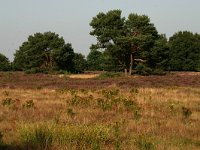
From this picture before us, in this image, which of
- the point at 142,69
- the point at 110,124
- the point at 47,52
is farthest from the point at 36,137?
the point at 47,52

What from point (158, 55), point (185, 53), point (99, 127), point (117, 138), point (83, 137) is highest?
point (185, 53)

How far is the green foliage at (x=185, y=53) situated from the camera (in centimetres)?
10056

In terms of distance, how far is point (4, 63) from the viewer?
365 feet

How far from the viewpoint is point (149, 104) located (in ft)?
64.2

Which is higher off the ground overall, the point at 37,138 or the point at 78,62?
the point at 78,62

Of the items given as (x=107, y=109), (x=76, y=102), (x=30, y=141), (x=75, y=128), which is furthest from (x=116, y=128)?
(x=76, y=102)

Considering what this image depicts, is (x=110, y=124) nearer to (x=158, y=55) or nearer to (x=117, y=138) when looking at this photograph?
(x=117, y=138)

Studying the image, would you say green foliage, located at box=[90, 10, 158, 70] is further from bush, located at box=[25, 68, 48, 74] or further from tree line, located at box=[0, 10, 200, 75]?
bush, located at box=[25, 68, 48, 74]

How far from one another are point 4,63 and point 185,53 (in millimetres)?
44269

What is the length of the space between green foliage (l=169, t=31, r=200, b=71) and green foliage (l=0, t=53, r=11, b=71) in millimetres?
40604

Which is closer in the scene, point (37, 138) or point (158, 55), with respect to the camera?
Result: point (37, 138)

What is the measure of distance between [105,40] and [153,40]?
A: 6.93 m

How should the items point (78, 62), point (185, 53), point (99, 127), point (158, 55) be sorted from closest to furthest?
1. point (99, 127)
2. point (158, 55)
3. point (185, 53)
4. point (78, 62)

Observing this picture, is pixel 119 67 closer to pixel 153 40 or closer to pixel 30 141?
Answer: pixel 153 40
